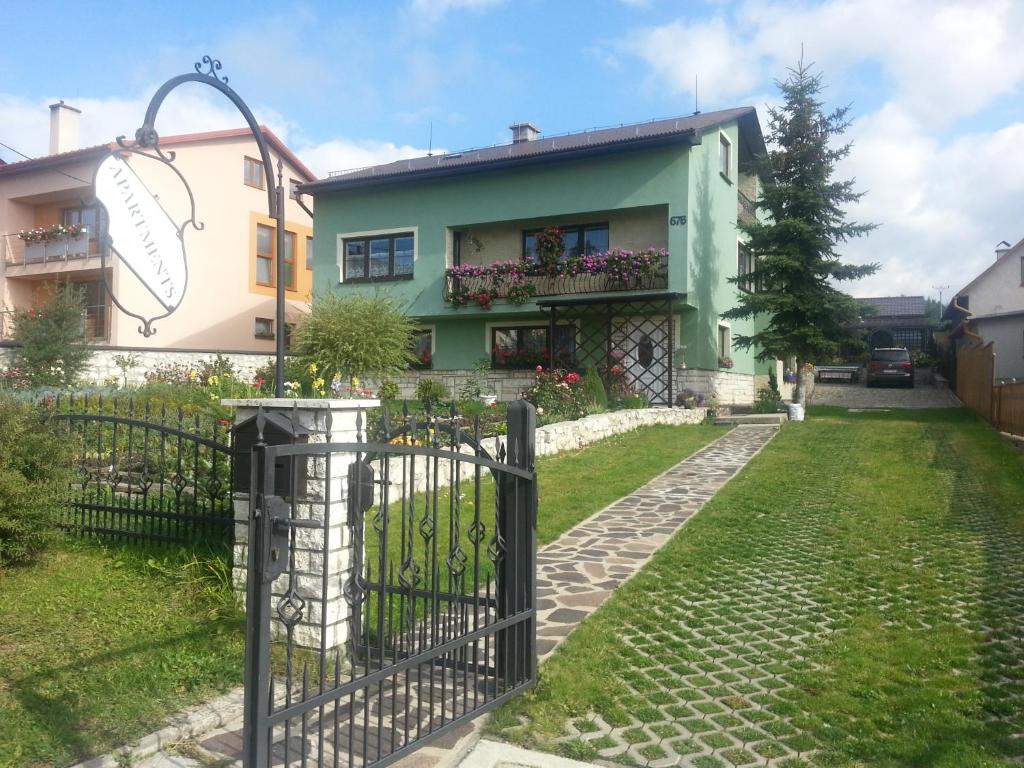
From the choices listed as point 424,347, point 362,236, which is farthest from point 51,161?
point 424,347

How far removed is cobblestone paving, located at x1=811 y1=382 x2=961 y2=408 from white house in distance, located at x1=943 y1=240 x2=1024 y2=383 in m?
2.27

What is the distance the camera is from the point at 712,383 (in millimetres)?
19062

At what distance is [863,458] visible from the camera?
11484mm

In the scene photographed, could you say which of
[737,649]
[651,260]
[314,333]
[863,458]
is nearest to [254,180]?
[314,333]

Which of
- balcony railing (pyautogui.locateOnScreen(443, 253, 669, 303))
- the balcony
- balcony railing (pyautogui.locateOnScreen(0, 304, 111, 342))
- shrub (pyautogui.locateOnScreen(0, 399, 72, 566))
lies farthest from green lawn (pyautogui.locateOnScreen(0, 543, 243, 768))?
balcony railing (pyautogui.locateOnScreen(0, 304, 111, 342))

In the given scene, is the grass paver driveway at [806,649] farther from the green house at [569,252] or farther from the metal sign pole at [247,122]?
the green house at [569,252]

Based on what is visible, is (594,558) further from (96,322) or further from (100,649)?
(96,322)

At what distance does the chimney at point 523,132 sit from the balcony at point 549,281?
584 centimetres

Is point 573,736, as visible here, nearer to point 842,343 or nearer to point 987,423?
point 987,423

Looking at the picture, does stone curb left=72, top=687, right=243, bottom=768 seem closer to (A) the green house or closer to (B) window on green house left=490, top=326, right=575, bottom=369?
(A) the green house

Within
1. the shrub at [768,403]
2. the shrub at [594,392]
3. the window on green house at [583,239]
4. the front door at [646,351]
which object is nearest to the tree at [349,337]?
the shrub at [594,392]

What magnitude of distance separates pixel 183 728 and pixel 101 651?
1.15m

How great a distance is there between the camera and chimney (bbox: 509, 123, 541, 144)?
2447 centimetres

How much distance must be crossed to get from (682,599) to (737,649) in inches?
A: 35.1
